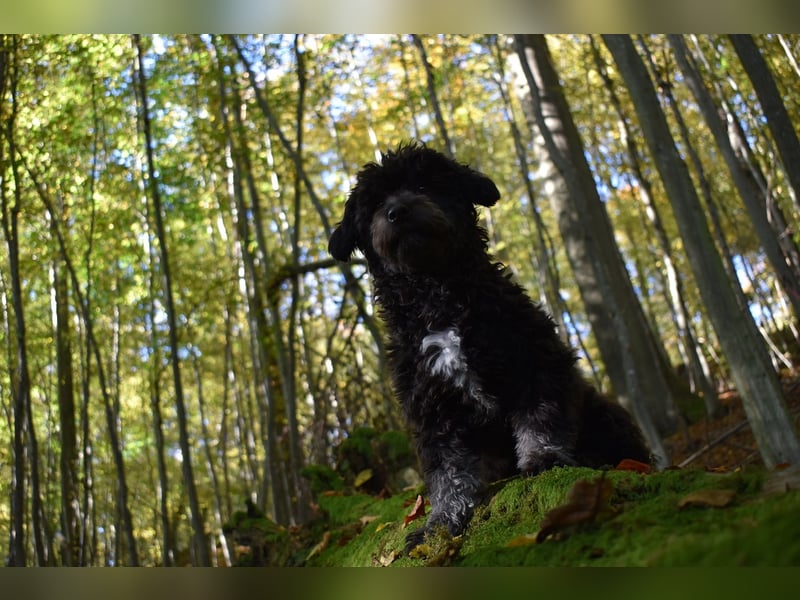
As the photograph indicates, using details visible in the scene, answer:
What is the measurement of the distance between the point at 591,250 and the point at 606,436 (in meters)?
4.06

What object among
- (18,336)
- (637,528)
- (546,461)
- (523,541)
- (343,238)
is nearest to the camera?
(637,528)

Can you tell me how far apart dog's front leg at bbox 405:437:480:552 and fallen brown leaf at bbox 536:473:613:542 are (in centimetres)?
76

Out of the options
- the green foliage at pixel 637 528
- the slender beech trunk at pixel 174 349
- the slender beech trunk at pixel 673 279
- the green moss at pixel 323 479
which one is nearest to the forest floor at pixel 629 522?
the green foliage at pixel 637 528

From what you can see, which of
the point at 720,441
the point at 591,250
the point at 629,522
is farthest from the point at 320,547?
the point at 720,441

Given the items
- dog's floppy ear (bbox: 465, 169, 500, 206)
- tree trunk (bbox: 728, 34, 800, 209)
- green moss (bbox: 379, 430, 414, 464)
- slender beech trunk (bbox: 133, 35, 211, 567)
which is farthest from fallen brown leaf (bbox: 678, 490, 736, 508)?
slender beech trunk (bbox: 133, 35, 211, 567)

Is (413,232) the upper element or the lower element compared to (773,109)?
lower

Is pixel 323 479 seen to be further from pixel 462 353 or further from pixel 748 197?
pixel 748 197

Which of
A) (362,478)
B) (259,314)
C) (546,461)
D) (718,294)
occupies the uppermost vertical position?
(259,314)

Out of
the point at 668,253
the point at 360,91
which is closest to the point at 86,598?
the point at 668,253

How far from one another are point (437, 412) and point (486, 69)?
33.3ft

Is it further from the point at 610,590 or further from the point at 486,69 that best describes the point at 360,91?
the point at 610,590

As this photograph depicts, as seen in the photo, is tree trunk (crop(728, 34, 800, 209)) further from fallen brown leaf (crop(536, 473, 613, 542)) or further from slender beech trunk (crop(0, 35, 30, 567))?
slender beech trunk (crop(0, 35, 30, 567))

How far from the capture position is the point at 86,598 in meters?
2.17

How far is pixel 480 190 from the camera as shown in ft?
10.0
